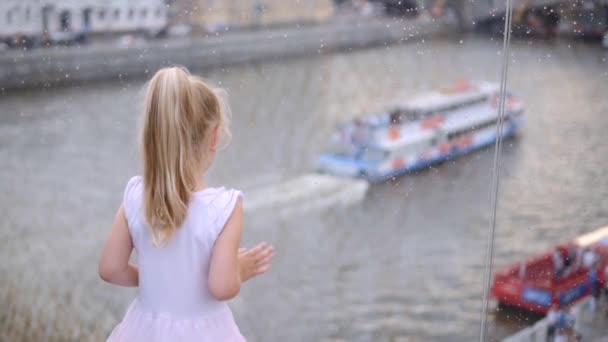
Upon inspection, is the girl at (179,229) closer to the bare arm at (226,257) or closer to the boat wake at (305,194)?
the bare arm at (226,257)

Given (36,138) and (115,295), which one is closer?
(36,138)

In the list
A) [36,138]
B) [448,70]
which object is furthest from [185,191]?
[448,70]

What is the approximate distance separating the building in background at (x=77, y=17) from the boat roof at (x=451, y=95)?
677 mm

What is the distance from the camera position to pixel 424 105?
2023 mm

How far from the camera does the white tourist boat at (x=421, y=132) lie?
1.58 meters

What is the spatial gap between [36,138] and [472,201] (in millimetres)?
1070

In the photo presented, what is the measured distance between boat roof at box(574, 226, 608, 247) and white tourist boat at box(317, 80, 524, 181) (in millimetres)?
259

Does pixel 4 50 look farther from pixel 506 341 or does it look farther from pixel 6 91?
pixel 506 341

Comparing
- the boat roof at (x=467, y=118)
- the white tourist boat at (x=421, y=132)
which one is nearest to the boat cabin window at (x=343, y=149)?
the white tourist boat at (x=421, y=132)

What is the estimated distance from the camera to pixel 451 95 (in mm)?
1839

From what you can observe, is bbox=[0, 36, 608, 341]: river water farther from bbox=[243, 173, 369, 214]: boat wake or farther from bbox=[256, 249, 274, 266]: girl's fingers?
bbox=[256, 249, 274, 266]: girl's fingers

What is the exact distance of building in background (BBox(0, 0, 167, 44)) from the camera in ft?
4.22

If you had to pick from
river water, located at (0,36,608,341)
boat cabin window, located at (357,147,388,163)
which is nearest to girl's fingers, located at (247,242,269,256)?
river water, located at (0,36,608,341)

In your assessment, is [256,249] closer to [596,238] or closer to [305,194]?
[596,238]
